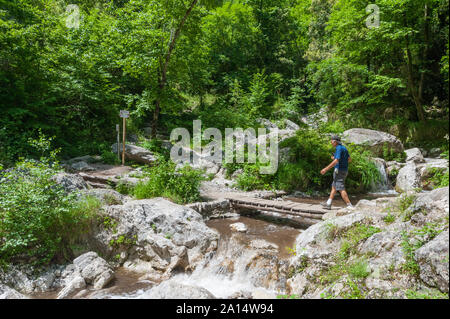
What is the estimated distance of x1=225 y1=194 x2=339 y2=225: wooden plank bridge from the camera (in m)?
7.00

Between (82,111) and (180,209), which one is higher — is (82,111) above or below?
above

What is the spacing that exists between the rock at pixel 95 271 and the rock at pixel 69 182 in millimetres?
1881

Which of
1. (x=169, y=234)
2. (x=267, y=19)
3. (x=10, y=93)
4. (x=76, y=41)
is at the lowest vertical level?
(x=169, y=234)

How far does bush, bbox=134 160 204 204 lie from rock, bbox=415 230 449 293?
5.76 metres

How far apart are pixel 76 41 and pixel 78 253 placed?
1407 centimetres

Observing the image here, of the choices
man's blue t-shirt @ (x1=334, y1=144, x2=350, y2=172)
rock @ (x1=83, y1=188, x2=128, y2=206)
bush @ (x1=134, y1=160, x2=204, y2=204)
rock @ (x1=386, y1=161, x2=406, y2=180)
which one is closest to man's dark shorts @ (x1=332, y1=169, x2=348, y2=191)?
man's blue t-shirt @ (x1=334, y1=144, x2=350, y2=172)

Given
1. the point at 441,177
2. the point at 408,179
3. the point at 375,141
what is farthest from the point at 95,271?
the point at 375,141

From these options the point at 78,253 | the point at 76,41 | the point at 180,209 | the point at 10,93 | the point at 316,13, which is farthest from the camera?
the point at 316,13

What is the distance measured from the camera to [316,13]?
24.2 meters

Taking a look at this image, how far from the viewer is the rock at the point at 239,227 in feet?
22.7

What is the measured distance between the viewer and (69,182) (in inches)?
266

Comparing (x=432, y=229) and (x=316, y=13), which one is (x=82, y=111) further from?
(x=316, y=13)

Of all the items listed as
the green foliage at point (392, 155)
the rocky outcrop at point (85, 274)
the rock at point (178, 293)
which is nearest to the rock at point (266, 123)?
the green foliage at point (392, 155)
